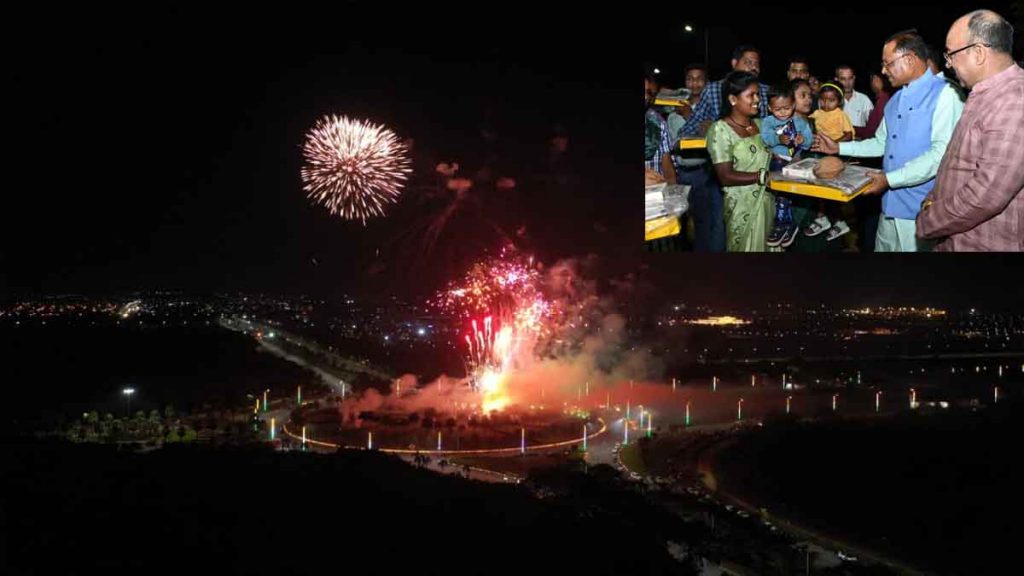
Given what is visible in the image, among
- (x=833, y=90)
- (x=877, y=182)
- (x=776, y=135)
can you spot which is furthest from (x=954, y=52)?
(x=776, y=135)

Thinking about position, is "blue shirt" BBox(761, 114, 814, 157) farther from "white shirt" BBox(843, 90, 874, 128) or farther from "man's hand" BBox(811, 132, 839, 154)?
"white shirt" BBox(843, 90, 874, 128)

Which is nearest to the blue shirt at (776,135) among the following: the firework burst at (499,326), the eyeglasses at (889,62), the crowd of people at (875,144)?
the crowd of people at (875,144)

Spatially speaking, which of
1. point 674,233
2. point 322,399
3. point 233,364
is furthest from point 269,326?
point 674,233

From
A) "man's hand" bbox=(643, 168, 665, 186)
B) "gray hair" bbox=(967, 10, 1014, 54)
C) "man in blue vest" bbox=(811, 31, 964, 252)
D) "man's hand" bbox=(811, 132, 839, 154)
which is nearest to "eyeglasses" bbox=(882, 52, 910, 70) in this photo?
"man in blue vest" bbox=(811, 31, 964, 252)

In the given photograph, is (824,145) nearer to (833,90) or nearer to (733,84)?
(833,90)

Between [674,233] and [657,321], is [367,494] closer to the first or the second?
[674,233]

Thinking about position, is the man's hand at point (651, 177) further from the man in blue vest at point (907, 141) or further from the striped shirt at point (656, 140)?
the man in blue vest at point (907, 141)
